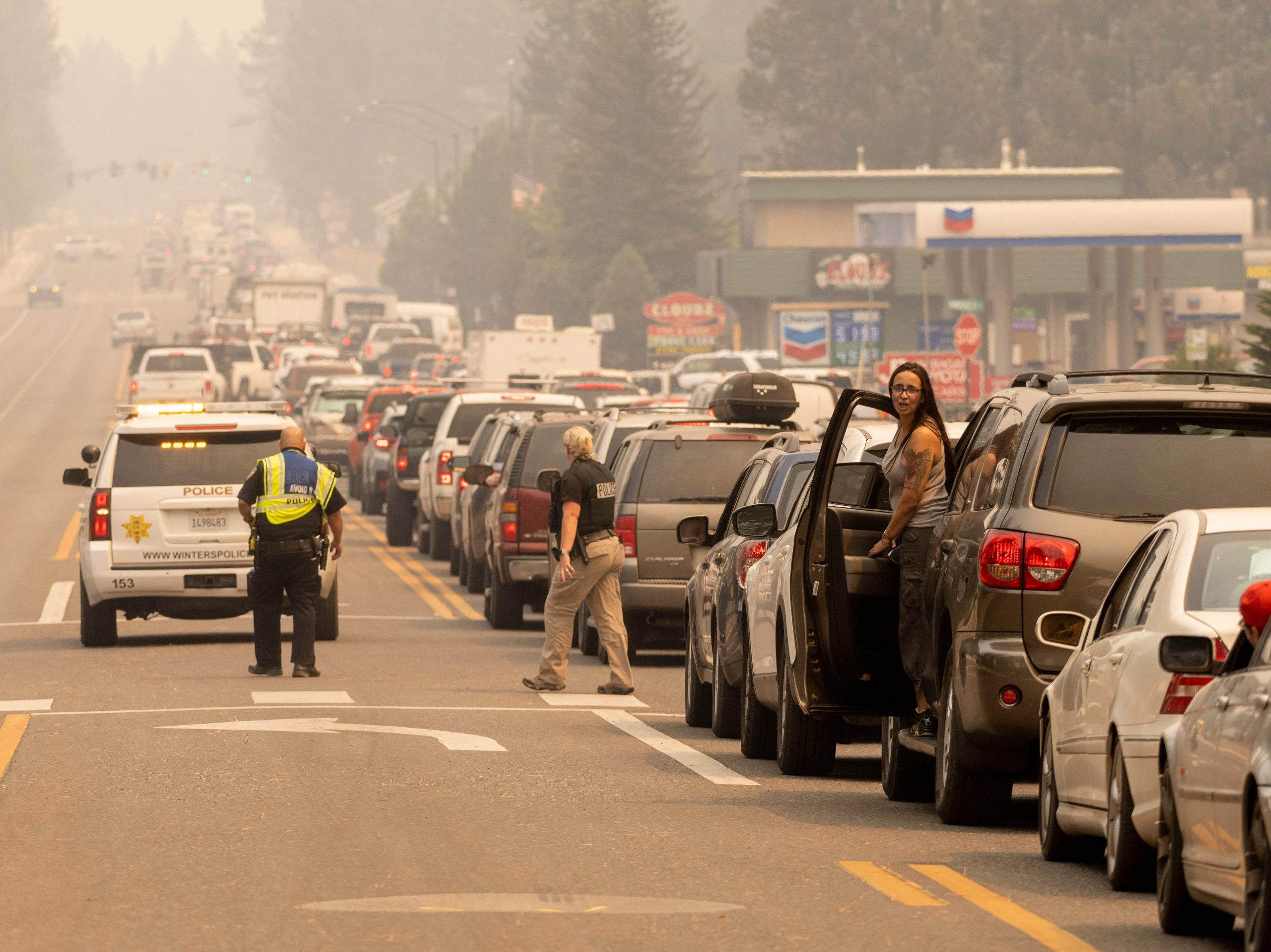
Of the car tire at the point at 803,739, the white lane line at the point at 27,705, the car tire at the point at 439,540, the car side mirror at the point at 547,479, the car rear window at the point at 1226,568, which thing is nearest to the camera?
the car rear window at the point at 1226,568

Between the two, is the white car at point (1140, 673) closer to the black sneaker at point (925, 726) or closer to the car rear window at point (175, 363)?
the black sneaker at point (925, 726)

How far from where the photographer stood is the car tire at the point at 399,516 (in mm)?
33031

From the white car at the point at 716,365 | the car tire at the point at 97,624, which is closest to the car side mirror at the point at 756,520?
the car tire at the point at 97,624

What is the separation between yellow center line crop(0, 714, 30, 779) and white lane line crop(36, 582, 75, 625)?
8.52 m

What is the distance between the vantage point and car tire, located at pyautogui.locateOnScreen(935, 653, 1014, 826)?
10.6 meters

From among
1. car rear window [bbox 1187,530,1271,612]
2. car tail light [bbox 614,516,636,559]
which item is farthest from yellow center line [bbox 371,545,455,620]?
car rear window [bbox 1187,530,1271,612]

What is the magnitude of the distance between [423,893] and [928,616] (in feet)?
9.90

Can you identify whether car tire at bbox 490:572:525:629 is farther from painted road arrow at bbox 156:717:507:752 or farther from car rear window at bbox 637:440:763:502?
painted road arrow at bbox 156:717:507:752

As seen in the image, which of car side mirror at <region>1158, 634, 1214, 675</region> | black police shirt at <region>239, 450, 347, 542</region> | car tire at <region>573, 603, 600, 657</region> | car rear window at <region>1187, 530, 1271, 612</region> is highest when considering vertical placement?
car rear window at <region>1187, 530, 1271, 612</region>

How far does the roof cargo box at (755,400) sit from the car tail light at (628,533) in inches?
45.4

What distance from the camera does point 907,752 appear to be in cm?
1171

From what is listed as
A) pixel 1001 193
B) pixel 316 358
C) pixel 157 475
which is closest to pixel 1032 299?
pixel 1001 193

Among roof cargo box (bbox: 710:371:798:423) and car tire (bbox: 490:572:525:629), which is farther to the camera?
car tire (bbox: 490:572:525:629)

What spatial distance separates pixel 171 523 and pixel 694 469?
4.24 metres
